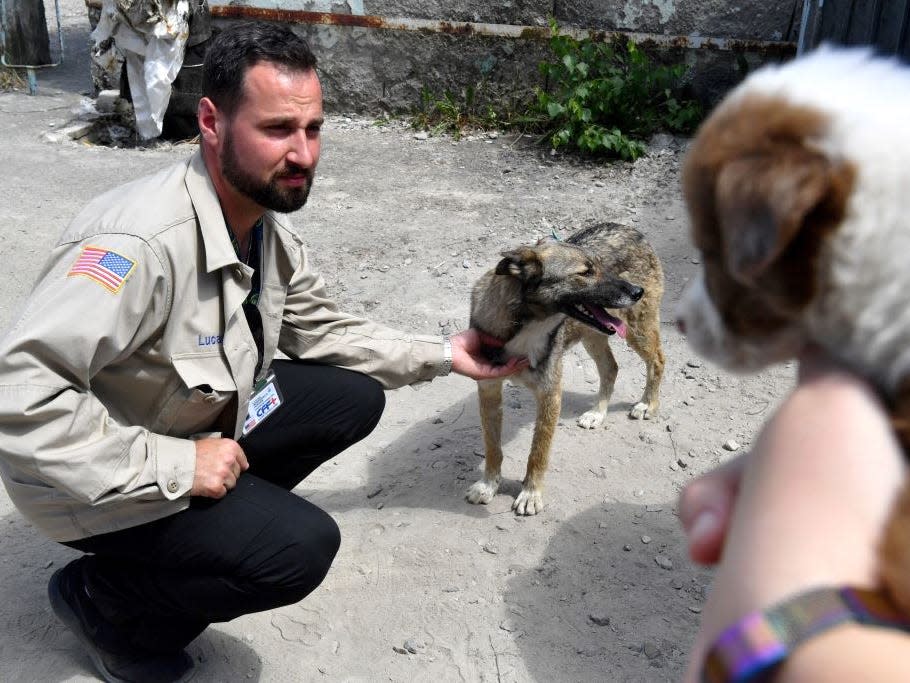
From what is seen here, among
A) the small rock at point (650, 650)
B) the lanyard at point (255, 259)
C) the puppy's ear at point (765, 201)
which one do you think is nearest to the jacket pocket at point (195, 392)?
the lanyard at point (255, 259)

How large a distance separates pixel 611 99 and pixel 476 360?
4103 millimetres

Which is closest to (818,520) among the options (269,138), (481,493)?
(269,138)

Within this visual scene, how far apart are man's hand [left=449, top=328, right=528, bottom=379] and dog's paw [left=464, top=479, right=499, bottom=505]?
0.59 metres

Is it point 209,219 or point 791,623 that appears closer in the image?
point 791,623

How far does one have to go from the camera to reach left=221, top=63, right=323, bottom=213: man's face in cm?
290

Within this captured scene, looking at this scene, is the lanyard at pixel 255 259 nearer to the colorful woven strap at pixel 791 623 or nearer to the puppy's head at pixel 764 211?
the puppy's head at pixel 764 211

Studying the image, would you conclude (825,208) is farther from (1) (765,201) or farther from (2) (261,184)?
(2) (261,184)

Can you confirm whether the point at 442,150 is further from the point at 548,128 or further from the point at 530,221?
the point at 530,221

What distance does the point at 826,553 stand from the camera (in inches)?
33.8

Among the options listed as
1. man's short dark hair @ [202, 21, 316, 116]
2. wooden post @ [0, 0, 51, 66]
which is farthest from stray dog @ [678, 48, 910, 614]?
wooden post @ [0, 0, 51, 66]

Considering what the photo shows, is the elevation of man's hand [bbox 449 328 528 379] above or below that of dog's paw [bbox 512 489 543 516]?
above

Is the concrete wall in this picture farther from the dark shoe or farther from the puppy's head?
the puppy's head

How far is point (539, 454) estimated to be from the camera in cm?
402

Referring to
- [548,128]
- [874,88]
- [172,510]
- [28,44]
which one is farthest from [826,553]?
[28,44]
